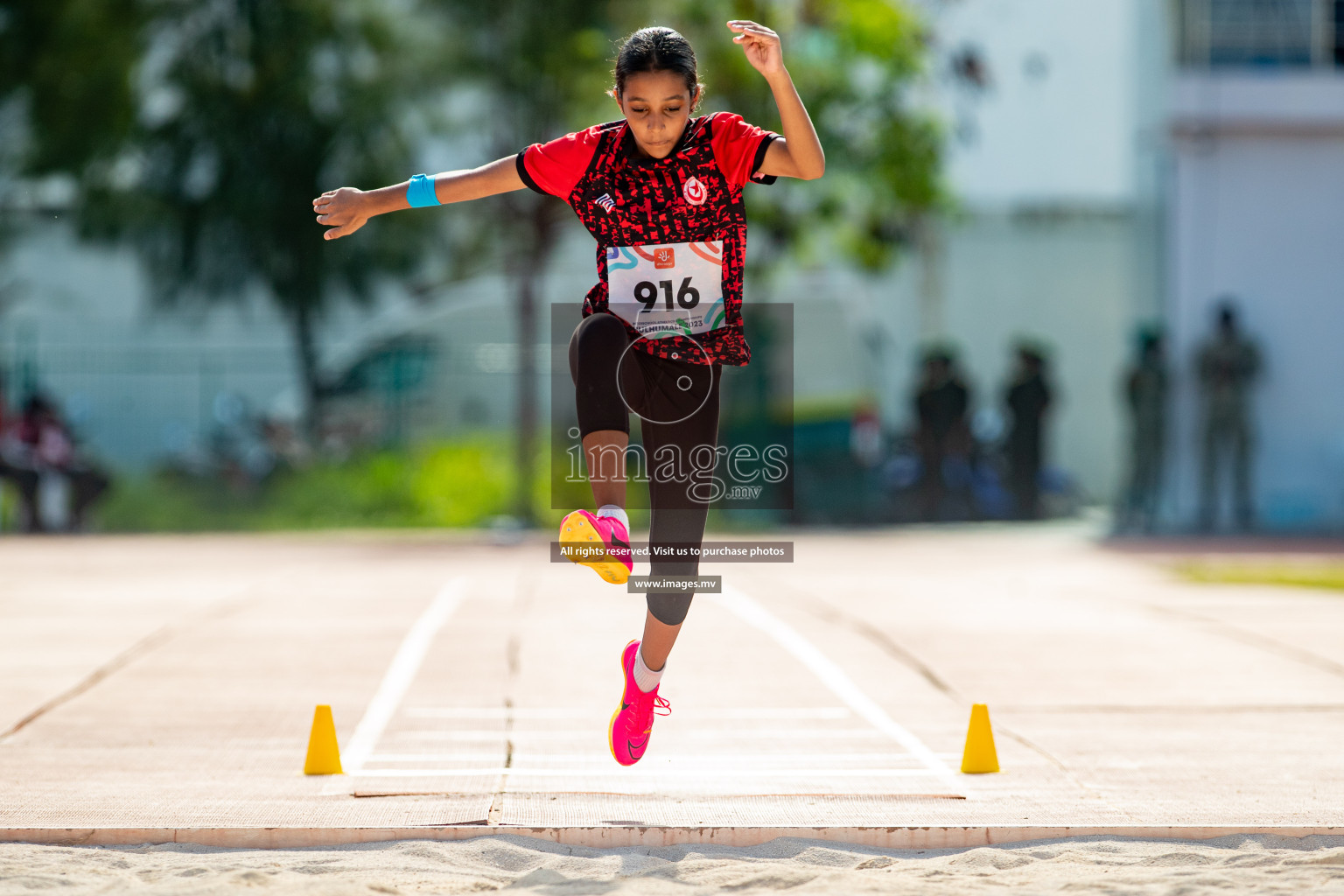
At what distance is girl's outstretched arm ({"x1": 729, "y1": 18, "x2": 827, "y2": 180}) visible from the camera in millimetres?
4258

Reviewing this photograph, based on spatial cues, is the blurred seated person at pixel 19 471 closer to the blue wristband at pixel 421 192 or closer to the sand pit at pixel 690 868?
the sand pit at pixel 690 868

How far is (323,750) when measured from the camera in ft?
17.4

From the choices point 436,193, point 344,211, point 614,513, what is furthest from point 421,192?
point 614,513

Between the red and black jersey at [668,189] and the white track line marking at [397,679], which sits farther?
the white track line marking at [397,679]

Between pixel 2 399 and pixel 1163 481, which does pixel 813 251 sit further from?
pixel 2 399

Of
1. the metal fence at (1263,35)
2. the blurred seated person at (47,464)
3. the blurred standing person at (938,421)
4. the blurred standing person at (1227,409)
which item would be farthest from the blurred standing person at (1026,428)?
the blurred seated person at (47,464)

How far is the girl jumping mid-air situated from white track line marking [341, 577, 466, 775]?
69.2 inches

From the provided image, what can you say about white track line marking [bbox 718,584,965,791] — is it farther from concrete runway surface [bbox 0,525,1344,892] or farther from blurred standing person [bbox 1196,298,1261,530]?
blurred standing person [bbox 1196,298,1261,530]

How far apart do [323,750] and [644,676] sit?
1.27m

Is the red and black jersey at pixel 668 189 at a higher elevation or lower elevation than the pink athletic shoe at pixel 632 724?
higher

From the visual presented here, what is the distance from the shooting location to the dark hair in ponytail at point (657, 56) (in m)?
4.32

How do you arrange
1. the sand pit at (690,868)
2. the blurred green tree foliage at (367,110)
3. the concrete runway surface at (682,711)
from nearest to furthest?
the sand pit at (690,868) → the concrete runway surface at (682,711) → the blurred green tree foliage at (367,110)

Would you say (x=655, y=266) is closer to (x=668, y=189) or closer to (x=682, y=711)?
(x=668, y=189)

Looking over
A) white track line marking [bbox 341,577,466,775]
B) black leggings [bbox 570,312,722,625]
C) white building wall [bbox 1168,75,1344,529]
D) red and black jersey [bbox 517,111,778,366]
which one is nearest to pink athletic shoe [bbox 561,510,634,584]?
black leggings [bbox 570,312,722,625]
